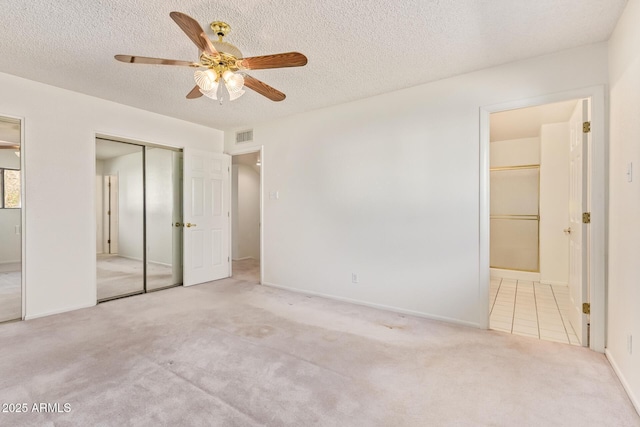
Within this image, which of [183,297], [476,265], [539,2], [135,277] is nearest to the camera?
[539,2]

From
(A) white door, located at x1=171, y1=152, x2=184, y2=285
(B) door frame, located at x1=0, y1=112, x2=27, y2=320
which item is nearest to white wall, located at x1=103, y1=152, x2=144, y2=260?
(A) white door, located at x1=171, y1=152, x2=184, y2=285

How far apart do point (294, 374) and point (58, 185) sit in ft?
11.0

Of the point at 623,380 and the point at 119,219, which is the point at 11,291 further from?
the point at 623,380

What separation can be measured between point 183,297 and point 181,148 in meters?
2.22

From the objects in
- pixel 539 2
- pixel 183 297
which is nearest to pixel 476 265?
pixel 539 2

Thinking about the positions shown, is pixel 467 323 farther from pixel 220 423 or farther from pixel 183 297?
pixel 183 297

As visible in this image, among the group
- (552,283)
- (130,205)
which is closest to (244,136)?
(130,205)

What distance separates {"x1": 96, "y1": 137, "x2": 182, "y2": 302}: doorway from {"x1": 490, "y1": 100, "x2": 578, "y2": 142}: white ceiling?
4.73m

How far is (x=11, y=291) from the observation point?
10.2 ft

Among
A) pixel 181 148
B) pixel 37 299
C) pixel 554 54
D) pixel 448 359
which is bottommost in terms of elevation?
pixel 448 359

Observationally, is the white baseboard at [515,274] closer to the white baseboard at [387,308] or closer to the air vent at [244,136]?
the white baseboard at [387,308]

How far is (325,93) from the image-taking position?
344cm

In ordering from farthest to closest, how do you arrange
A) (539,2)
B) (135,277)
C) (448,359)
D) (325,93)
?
(135,277) < (325,93) < (448,359) < (539,2)

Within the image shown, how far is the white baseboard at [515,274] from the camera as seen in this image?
16.2ft
